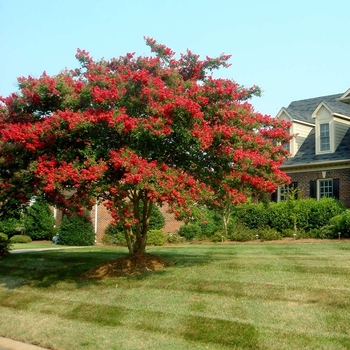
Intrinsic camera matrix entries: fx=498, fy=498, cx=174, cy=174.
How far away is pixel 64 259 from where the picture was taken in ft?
48.1

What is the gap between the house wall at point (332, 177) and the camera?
76.2 feet

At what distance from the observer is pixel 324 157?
2416cm

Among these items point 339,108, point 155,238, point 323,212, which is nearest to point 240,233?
point 155,238

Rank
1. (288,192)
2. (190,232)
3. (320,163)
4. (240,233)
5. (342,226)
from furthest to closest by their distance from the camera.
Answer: (288,192)
(320,163)
(190,232)
(240,233)
(342,226)

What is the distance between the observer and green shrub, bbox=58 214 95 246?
23.9 meters

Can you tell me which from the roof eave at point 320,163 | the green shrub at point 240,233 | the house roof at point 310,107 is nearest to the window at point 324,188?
the roof eave at point 320,163

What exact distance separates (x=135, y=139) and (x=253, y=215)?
14.4 meters

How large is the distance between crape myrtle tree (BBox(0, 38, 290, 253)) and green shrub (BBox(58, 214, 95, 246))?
1275 cm

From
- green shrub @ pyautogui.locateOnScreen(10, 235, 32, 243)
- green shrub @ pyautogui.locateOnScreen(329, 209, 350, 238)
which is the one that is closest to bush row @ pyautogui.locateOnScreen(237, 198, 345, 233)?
green shrub @ pyautogui.locateOnScreen(329, 209, 350, 238)

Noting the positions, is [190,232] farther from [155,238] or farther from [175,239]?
[155,238]

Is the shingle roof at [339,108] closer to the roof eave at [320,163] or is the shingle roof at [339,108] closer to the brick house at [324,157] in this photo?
the brick house at [324,157]

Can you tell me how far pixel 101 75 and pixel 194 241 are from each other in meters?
13.2

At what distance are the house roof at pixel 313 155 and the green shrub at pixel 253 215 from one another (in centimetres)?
282

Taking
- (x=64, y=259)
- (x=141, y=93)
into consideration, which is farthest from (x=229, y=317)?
(x=64, y=259)
